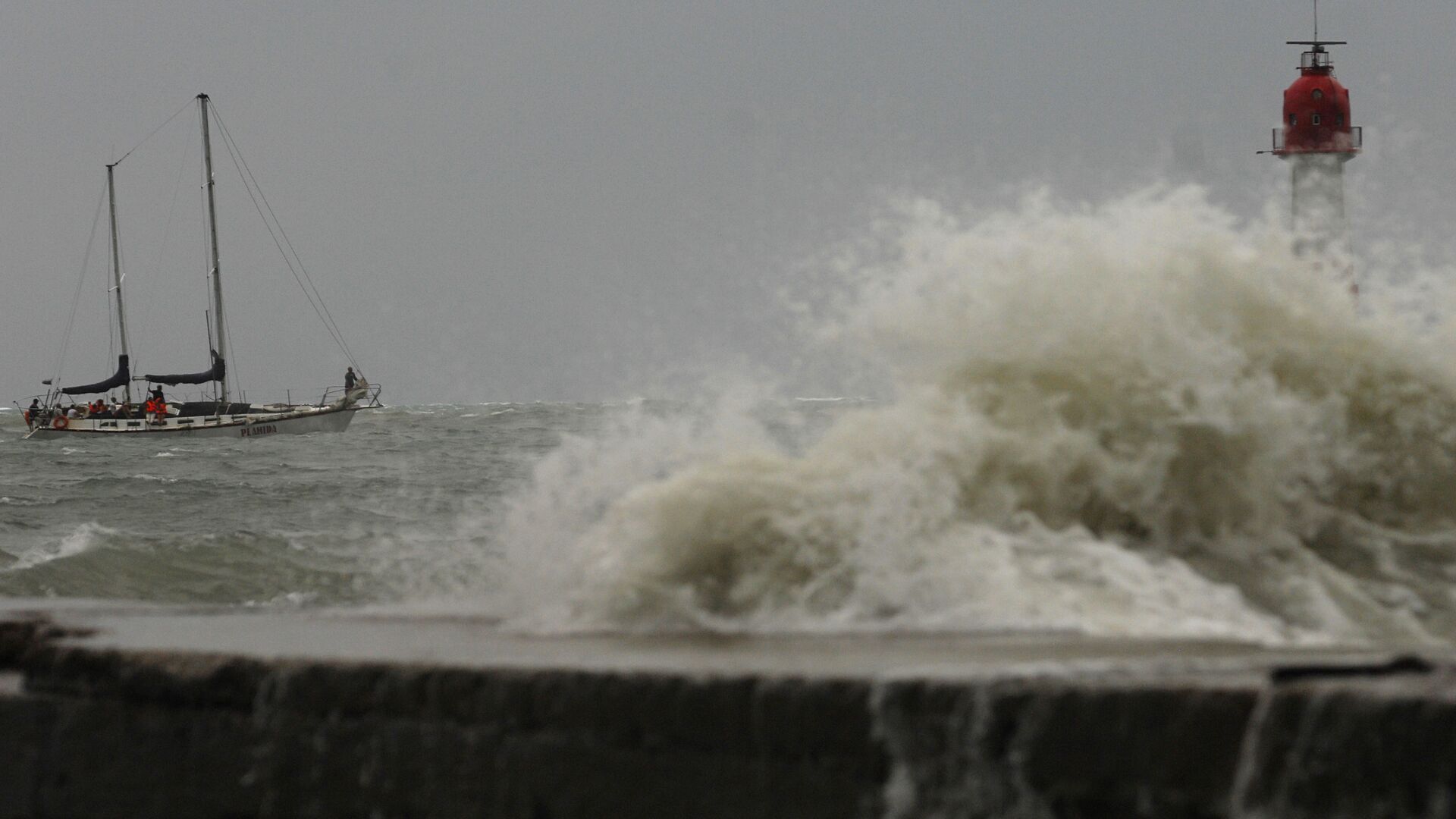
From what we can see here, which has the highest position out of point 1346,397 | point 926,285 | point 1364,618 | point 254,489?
point 926,285

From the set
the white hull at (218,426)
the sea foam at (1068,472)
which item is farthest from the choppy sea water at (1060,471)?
the white hull at (218,426)

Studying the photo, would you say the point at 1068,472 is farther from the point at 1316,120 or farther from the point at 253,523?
the point at 1316,120

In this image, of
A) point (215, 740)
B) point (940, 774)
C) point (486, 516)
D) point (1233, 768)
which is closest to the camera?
point (1233, 768)

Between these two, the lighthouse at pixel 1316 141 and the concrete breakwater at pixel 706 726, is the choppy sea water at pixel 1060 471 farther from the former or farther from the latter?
the lighthouse at pixel 1316 141

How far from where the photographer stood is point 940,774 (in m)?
2.23

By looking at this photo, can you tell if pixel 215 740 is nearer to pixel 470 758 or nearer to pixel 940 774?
pixel 470 758

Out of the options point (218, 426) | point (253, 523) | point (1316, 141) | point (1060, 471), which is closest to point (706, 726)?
point (1060, 471)

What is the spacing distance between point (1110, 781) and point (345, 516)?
518 inches

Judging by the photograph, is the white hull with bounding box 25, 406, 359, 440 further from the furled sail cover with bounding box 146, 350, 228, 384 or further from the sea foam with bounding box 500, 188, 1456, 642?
the sea foam with bounding box 500, 188, 1456, 642

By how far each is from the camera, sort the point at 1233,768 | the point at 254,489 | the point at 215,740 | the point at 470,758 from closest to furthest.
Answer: the point at 1233,768, the point at 470,758, the point at 215,740, the point at 254,489

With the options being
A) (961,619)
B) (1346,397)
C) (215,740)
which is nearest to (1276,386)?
(1346,397)

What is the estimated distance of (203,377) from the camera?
4709 centimetres

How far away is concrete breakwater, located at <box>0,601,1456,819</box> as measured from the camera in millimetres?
1988

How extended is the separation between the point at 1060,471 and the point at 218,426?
142 ft
